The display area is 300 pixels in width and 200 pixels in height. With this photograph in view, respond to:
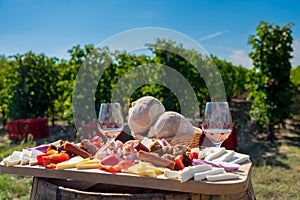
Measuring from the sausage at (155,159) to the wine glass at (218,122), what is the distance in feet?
1.44

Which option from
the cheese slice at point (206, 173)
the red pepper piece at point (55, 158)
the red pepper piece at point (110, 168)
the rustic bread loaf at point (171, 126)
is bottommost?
the cheese slice at point (206, 173)

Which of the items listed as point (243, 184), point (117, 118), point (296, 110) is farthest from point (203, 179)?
point (296, 110)

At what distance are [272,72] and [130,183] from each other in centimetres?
756

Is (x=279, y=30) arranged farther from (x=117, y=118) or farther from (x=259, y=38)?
(x=117, y=118)

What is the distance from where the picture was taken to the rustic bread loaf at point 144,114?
234 centimetres

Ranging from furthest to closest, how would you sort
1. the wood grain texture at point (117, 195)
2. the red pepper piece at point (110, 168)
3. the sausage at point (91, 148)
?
the sausage at point (91, 148), the red pepper piece at point (110, 168), the wood grain texture at point (117, 195)

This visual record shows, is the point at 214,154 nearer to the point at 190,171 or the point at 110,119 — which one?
the point at 190,171

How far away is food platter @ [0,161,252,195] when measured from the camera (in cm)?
154

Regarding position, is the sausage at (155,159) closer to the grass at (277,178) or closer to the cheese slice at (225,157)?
the cheese slice at (225,157)

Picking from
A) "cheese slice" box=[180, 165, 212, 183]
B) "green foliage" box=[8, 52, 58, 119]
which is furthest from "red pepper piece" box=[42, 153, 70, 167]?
"green foliage" box=[8, 52, 58, 119]

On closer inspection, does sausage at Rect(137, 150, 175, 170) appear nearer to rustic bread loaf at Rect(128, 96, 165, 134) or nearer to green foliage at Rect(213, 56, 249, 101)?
rustic bread loaf at Rect(128, 96, 165, 134)

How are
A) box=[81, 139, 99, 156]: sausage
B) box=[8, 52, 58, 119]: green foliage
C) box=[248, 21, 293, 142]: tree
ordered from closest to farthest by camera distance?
box=[81, 139, 99, 156]: sausage → box=[248, 21, 293, 142]: tree → box=[8, 52, 58, 119]: green foliage

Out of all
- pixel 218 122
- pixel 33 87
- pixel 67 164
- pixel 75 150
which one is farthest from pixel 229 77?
pixel 67 164

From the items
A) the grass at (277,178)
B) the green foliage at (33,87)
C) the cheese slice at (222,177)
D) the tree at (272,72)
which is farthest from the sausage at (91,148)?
the green foliage at (33,87)
